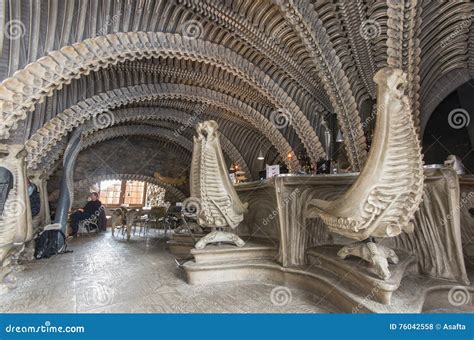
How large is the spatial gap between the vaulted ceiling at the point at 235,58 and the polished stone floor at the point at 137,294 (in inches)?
99.5

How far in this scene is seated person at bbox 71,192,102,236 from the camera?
8.08 m

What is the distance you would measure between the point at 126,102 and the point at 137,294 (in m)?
6.20

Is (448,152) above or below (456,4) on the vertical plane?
below

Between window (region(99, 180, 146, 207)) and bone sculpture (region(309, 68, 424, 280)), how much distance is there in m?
15.2

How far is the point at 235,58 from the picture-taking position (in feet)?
20.3

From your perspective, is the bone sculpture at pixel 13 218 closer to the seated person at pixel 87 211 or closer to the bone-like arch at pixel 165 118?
the bone-like arch at pixel 165 118

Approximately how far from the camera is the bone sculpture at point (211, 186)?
2973mm

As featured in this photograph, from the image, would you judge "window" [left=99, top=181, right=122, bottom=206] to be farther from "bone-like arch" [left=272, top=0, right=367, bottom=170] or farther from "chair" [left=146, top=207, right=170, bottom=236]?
"bone-like arch" [left=272, top=0, right=367, bottom=170]

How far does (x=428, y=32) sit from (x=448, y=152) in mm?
3020

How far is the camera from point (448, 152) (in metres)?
6.15

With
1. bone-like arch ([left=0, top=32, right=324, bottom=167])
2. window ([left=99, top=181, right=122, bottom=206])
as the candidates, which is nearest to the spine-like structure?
bone-like arch ([left=0, top=32, right=324, bottom=167])

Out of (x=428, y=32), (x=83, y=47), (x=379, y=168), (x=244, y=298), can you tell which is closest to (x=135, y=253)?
(x=244, y=298)

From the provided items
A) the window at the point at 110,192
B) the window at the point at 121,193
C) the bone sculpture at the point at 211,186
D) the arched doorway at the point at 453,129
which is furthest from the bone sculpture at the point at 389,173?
the window at the point at 110,192

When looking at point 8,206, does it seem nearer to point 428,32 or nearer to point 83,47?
point 83,47
